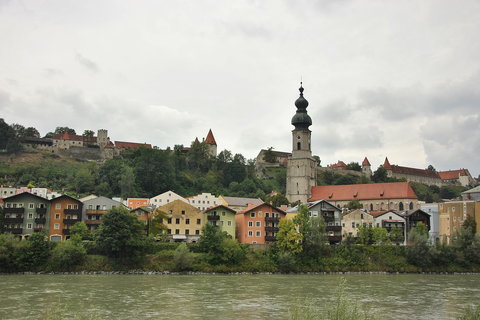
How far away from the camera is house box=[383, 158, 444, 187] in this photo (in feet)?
531

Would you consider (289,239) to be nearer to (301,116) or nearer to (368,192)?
(368,192)

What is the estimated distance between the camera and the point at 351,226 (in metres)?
71.9

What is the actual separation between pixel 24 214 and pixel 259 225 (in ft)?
96.9

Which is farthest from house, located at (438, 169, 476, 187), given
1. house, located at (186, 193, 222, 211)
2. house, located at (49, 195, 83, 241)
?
house, located at (49, 195, 83, 241)

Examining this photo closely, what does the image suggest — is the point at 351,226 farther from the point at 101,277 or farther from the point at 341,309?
the point at 341,309

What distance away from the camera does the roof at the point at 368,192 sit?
96.8 metres

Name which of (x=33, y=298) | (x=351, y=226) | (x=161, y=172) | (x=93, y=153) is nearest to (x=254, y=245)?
(x=351, y=226)

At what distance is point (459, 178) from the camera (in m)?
172

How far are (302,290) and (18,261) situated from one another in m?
29.3

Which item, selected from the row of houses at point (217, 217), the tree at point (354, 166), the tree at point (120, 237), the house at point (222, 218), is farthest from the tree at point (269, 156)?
the tree at point (120, 237)

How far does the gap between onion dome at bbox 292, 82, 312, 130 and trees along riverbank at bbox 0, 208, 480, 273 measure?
1778 inches

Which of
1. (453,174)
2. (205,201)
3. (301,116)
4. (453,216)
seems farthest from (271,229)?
(453,174)

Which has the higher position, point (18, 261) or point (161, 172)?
point (161, 172)

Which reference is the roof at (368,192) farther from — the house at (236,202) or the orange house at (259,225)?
the orange house at (259,225)
